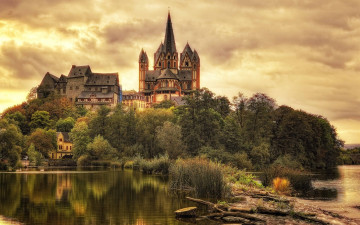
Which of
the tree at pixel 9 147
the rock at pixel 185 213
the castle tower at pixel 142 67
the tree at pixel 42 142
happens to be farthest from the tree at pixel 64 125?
the rock at pixel 185 213

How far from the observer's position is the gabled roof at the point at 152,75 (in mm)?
177500

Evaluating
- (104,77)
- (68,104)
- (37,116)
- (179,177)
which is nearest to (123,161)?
(179,177)

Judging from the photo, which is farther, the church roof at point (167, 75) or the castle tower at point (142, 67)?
the castle tower at point (142, 67)

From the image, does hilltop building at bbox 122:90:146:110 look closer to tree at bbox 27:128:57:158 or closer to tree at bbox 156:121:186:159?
tree at bbox 27:128:57:158

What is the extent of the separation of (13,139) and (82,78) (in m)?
97.4

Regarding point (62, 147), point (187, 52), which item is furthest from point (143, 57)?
point (62, 147)

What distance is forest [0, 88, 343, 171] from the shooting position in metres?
60.0

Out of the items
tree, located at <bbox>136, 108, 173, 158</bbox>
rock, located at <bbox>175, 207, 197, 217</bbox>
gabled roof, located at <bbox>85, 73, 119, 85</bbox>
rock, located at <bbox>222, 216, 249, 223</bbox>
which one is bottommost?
rock, located at <bbox>222, 216, 249, 223</bbox>

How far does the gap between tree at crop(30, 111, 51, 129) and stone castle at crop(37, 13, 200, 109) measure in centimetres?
2929

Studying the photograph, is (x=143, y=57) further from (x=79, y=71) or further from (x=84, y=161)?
(x=84, y=161)

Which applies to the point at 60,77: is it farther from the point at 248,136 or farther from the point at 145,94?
the point at 248,136

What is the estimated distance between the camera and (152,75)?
178500 mm

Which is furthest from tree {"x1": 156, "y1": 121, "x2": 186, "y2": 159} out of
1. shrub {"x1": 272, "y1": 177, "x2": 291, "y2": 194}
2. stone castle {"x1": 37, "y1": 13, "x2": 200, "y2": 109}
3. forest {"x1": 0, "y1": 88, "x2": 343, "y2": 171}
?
stone castle {"x1": 37, "y1": 13, "x2": 200, "y2": 109}

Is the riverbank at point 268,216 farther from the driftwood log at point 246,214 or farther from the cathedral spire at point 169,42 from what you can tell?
the cathedral spire at point 169,42
